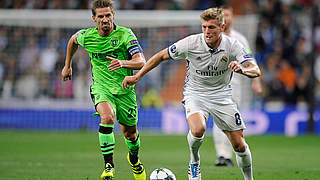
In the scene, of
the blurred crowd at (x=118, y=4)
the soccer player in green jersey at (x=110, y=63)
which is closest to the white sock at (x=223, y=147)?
the soccer player in green jersey at (x=110, y=63)

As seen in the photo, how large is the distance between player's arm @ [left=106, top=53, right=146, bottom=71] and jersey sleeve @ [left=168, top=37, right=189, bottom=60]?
0.66 meters

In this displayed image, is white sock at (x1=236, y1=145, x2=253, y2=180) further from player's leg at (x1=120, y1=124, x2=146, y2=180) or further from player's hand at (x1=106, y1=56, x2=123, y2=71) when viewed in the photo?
player's hand at (x1=106, y1=56, x2=123, y2=71)

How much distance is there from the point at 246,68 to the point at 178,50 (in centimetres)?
94

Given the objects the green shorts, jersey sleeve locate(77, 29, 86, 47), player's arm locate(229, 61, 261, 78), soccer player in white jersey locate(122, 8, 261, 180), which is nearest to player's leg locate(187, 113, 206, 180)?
soccer player in white jersey locate(122, 8, 261, 180)

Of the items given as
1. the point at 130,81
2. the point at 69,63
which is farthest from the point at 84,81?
the point at 130,81

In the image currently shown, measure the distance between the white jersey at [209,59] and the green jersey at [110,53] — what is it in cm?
92

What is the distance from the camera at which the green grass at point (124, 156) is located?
9.82 metres

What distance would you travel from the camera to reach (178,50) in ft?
26.7

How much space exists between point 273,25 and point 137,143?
641 inches

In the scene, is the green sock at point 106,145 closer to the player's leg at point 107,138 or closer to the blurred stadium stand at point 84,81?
the player's leg at point 107,138

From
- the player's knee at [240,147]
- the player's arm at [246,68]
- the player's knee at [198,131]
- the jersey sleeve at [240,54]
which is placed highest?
the jersey sleeve at [240,54]

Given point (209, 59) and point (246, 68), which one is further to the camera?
point (209, 59)

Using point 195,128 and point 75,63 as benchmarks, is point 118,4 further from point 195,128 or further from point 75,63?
point 195,128

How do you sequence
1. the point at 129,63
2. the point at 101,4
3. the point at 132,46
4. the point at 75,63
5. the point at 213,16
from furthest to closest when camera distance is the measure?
1. the point at 75,63
2. the point at 132,46
3. the point at 101,4
4. the point at 129,63
5. the point at 213,16
